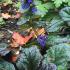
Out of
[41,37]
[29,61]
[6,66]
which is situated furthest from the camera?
[41,37]

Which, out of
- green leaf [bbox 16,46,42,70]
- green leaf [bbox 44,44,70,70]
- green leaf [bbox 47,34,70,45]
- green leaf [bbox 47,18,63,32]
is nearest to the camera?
green leaf [bbox 16,46,42,70]

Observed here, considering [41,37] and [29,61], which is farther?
[41,37]

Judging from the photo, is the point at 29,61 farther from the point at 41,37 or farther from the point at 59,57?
the point at 41,37

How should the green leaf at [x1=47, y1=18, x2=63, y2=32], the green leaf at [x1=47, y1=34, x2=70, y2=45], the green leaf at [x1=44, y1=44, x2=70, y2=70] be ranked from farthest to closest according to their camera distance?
the green leaf at [x1=47, y1=18, x2=63, y2=32], the green leaf at [x1=47, y1=34, x2=70, y2=45], the green leaf at [x1=44, y1=44, x2=70, y2=70]

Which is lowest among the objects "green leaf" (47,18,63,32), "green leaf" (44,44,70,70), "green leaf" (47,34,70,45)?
"green leaf" (47,34,70,45)

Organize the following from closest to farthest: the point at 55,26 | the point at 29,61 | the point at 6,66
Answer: the point at 29,61
the point at 6,66
the point at 55,26

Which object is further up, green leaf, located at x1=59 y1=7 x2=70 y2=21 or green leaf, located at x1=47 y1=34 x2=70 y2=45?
green leaf, located at x1=59 y1=7 x2=70 y2=21

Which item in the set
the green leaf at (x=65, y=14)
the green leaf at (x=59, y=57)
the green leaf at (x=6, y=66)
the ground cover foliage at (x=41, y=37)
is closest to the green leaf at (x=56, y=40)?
the ground cover foliage at (x=41, y=37)

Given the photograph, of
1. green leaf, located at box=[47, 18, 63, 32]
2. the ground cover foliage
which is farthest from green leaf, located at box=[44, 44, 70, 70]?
green leaf, located at box=[47, 18, 63, 32]

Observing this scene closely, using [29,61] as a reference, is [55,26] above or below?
below

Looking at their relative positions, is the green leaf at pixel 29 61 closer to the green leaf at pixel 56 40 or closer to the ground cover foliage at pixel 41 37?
the ground cover foliage at pixel 41 37

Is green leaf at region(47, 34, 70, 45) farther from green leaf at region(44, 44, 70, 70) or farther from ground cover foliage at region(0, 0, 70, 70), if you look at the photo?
green leaf at region(44, 44, 70, 70)

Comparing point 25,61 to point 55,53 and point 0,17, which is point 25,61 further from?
point 0,17

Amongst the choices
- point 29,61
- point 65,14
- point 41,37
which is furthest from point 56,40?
point 29,61
